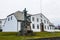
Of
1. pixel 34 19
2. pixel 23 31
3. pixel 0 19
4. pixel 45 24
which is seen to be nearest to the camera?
pixel 23 31

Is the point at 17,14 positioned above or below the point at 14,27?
above

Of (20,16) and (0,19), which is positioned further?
(0,19)

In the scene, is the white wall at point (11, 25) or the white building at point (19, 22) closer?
the white building at point (19, 22)

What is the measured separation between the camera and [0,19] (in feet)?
266

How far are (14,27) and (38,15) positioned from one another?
33.7ft

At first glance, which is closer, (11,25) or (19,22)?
(19,22)

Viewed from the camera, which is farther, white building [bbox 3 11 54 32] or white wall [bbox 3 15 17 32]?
white wall [bbox 3 15 17 32]

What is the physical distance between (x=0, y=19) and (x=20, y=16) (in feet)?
94.2

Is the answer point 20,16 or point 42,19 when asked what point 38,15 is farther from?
point 20,16

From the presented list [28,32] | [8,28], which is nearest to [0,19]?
[8,28]

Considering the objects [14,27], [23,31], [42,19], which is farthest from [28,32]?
[42,19]

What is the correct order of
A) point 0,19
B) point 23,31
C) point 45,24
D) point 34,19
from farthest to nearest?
1. point 0,19
2. point 45,24
3. point 34,19
4. point 23,31

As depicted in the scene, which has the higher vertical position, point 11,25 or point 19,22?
point 19,22

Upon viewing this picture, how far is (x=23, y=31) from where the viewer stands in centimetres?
2952
